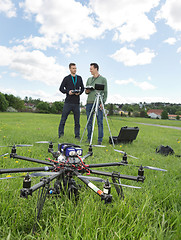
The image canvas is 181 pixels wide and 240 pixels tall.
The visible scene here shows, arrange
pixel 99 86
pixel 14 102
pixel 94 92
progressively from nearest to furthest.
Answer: pixel 99 86
pixel 94 92
pixel 14 102

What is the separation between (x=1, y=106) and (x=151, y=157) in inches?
2782

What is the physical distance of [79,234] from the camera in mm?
1223

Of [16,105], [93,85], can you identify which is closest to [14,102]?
[16,105]

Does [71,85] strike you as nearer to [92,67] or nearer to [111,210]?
[92,67]

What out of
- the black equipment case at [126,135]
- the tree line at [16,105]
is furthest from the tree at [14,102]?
the black equipment case at [126,135]

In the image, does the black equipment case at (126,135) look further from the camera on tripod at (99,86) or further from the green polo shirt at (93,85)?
the camera on tripod at (99,86)

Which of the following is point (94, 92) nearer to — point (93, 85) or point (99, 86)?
point (93, 85)

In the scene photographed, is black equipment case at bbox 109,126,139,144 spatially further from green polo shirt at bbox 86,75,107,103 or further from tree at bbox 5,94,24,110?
tree at bbox 5,94,24,110

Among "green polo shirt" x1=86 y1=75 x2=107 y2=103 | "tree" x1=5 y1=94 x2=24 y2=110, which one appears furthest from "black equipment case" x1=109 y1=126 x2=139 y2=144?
"tree" x1=5 y1=94 x2=24 y2=110

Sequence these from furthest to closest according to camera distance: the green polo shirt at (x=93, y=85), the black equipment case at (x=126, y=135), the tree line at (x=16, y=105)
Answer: the tree line at (x=16, y=105) < the green polo shirt at (x=93, y=85) < the black equipment case at (x=126, y=135)

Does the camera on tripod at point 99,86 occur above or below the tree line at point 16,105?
below

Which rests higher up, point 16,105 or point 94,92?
point 16,105

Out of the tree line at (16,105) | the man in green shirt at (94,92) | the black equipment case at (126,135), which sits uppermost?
the tree line at (16,105)

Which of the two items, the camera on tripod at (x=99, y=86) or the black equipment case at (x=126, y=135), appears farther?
the black equipment case at (x=126, y=135)
